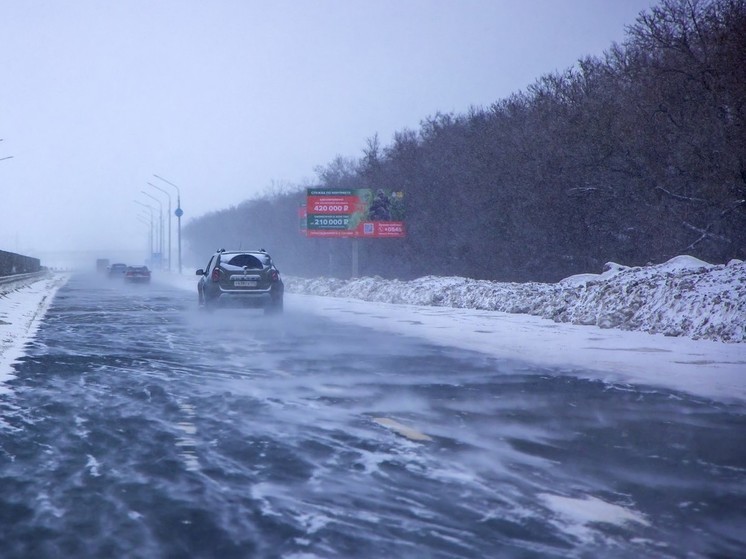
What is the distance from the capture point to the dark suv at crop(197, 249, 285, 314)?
25609 mm

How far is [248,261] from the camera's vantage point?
85.5 ft

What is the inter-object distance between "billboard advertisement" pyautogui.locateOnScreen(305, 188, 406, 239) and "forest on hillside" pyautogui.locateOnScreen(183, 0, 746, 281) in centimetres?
146

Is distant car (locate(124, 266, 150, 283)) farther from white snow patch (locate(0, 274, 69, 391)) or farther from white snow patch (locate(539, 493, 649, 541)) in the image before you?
white snow patch (locate(539, 493, 649, 541))

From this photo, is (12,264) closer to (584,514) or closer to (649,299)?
(649,299)

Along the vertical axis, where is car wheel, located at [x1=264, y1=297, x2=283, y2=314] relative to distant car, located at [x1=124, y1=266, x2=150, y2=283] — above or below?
below

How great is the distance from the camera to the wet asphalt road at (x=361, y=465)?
514 centimetres

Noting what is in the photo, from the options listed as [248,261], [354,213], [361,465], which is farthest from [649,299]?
[354,213]

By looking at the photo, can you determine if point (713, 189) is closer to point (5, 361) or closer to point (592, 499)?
point (5, 361)

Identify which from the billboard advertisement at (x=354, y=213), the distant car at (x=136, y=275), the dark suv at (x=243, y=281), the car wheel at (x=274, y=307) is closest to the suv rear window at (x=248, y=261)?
the dark suv at (x=243, y=281)

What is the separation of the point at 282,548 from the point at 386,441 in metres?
3.05

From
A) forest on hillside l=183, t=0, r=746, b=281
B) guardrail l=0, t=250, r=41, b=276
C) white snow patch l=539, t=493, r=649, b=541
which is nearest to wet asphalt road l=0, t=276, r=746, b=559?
white snow patch l=539, t=493, r=649, b=541

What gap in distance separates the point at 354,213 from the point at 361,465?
144ft

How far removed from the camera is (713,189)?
1061 inches

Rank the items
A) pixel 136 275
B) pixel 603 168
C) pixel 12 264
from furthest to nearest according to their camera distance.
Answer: pixel 136 275 → pixel 12 264 → pixel 603 168
